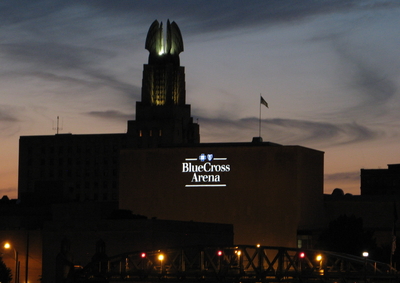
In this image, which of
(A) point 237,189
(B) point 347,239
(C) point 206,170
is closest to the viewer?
(B) point 347,239

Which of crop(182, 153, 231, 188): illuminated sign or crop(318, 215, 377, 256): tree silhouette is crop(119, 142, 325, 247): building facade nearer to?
crop(182, 153, 231, 188): illuminated sign

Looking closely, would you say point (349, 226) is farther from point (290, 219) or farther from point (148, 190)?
point (148, 190)

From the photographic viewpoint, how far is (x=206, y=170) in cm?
16388

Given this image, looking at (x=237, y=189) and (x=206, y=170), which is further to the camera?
(x=206, y=170)

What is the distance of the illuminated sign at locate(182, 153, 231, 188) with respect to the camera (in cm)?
16275

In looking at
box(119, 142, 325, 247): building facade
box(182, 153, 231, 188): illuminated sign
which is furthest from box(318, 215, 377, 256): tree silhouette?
box(182, 153, 231, 188): illuminated sign

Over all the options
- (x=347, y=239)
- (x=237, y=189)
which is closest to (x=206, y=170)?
(x=237, y=189)

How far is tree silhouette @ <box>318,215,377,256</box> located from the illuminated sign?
21483 mm

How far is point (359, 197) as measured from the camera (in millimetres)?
185625

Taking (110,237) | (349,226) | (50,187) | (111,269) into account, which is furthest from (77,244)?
(50,187)

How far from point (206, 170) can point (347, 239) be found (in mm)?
27898

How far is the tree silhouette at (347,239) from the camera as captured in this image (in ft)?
481

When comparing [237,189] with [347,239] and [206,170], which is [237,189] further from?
[347,239]

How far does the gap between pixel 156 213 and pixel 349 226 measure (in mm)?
33440
